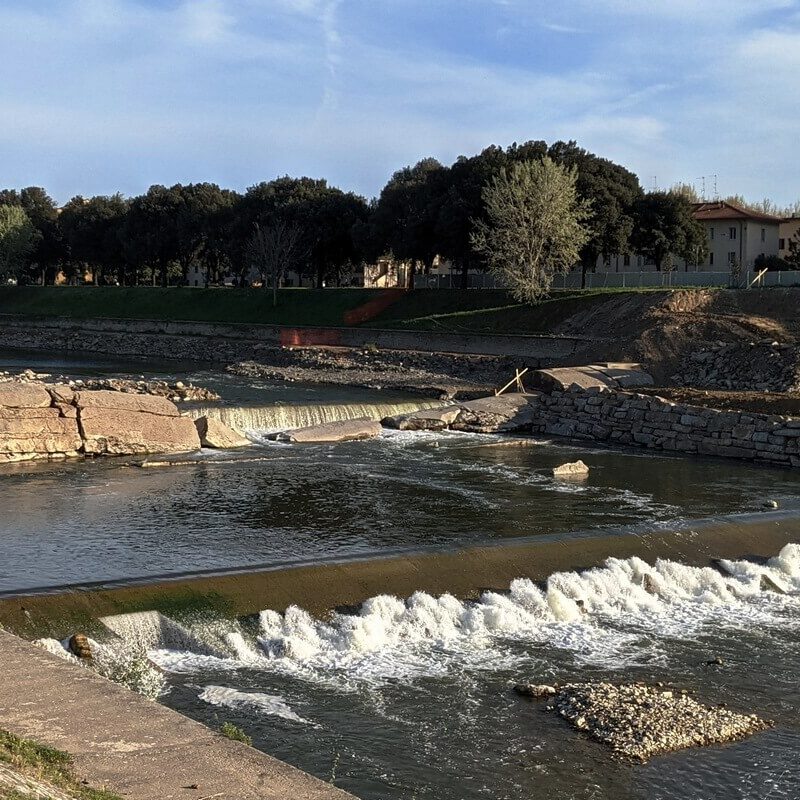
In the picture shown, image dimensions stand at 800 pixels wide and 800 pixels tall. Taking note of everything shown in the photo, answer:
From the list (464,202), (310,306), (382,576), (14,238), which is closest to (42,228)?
(14,238)

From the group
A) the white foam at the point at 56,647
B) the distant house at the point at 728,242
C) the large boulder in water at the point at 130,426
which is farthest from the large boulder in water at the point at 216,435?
the distant house at the point at 728,242

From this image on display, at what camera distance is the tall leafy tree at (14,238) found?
8612 cm

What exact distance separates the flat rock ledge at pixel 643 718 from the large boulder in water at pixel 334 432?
16.0 metres

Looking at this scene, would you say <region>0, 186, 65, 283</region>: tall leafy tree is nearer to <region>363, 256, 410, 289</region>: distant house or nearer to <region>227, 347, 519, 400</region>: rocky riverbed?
<region>363, 256, 410, 289</region>: distant house

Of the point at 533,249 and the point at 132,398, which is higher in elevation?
the point at 533,249

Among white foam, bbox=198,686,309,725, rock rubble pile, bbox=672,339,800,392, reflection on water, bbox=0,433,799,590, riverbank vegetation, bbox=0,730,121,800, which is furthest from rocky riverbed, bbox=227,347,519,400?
riverbank vegetation, bbox=0,730,121,800

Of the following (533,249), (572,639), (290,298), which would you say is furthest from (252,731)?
(290,298)

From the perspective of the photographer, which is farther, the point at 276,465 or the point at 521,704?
the point at 276,465

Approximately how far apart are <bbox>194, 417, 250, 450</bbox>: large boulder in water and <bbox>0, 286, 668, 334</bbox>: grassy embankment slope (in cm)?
2480

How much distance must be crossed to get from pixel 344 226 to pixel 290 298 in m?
8.56

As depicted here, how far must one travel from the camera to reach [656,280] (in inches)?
2274

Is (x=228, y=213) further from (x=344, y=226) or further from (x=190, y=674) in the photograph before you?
(x=190, y=674)

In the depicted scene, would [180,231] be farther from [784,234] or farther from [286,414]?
[286,414]

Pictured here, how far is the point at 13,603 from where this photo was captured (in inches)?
421
